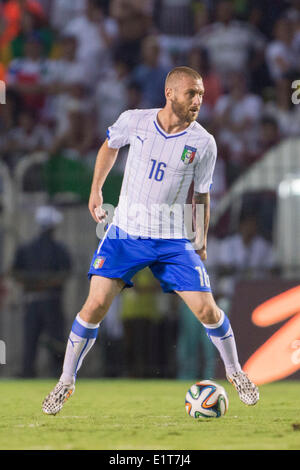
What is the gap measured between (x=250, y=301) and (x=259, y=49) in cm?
503

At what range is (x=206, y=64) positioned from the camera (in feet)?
40.8

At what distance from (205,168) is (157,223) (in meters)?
0.54

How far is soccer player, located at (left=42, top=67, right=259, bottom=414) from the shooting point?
19.7 ft

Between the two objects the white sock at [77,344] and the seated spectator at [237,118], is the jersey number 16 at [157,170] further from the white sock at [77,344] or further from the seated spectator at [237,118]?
the seated spectator at [237,118]

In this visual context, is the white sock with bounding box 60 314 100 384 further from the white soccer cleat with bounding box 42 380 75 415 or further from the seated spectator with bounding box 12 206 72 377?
the seated spectator with bounding box 12 206 72 377

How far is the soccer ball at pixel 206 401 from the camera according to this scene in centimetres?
594

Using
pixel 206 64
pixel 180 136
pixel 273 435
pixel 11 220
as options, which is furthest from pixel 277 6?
pixel 273 435

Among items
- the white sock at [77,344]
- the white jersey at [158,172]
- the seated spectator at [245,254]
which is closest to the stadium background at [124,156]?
the seated spectator at [245,254]

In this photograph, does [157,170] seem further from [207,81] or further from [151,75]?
[151,75]

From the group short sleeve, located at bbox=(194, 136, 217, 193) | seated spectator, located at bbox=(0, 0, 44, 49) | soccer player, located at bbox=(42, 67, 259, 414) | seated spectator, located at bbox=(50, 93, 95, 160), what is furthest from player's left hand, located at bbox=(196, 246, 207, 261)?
seated spectator, located at bbox=(0, 0, 44, 49)

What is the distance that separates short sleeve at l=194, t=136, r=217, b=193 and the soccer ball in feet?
4.62

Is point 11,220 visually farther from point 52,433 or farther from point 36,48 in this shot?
point 52,433

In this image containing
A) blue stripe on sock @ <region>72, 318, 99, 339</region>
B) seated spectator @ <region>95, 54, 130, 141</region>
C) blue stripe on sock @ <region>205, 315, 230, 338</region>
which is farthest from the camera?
seated spectator @ <region>95, 54, 130, 141</region>

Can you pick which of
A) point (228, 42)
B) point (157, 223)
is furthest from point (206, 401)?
point (228, 42)
